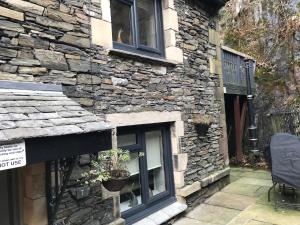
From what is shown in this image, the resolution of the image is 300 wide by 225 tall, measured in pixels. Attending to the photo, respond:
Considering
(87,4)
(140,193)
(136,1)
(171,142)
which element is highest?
(136,1)

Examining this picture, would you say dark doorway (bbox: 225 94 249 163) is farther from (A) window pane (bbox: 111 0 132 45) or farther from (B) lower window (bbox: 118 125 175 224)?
(A) window pane (bbox: 111 0 132 45)

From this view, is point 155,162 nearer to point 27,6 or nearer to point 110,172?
point 110,172

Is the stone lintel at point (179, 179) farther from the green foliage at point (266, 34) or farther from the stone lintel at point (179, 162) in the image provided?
the green foliage at point (266, 34)

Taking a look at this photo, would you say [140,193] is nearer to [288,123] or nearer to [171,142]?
[171,142]

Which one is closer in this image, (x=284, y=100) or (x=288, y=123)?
(x=288, y=123)

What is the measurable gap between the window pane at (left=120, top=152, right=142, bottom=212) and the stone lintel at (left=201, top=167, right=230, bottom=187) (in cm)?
160

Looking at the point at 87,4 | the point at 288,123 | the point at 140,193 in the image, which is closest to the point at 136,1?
the point at 87,4

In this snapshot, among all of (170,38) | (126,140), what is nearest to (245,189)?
(126,140)

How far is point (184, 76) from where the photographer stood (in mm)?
Answer: 5566

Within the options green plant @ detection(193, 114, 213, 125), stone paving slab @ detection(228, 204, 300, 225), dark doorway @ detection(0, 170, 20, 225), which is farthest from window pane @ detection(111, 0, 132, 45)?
stone paving slab @ detection(228, 204, 300, 225)

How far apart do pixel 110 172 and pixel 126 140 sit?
110 centimetres

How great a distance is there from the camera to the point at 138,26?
4852mm

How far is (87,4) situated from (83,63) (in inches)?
31.8

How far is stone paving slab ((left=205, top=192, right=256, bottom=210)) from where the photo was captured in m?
5.56
